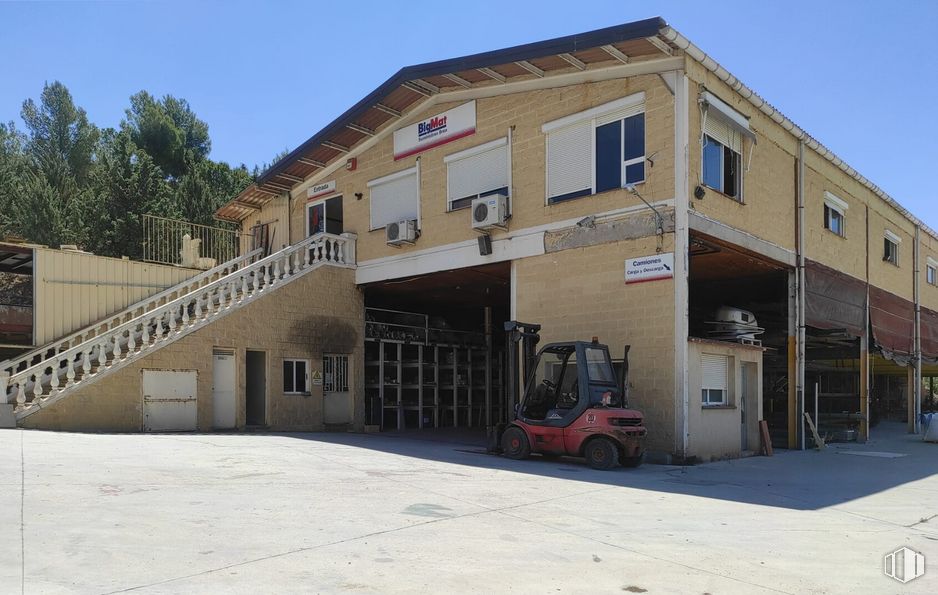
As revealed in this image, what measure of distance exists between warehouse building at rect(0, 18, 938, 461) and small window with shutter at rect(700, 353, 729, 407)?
0.21 ft

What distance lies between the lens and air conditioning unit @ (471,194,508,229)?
1634cm

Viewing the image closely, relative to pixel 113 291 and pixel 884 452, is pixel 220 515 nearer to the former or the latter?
pixel 113 291

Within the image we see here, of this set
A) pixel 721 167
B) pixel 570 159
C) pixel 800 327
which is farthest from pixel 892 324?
pixel 570 159

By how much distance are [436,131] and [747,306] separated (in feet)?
35.5

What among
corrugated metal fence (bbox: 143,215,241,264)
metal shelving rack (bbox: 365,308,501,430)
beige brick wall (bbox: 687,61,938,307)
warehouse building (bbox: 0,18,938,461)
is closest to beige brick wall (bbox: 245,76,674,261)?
warehouse building (bbox: 0,18,938,461)

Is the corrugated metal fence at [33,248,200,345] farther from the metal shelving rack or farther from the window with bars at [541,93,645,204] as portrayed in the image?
the window with bars at [541,93,645,204]

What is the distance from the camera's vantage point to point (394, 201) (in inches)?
781

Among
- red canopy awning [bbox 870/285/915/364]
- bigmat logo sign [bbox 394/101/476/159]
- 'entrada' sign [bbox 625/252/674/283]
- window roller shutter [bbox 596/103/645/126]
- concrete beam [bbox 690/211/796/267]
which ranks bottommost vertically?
red canopy awning [bbox 870/285/915/364]

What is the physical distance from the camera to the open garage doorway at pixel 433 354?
69.2 feet

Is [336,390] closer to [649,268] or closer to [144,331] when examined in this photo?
[144,331]

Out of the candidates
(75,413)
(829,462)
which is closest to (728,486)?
(829,462)

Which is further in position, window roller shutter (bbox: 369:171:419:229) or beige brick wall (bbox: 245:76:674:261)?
window roller shutter (bbox: 369:171:419:229)

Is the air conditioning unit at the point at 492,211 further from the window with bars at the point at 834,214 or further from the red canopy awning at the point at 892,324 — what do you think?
the red canopy awning at the point at 892,324

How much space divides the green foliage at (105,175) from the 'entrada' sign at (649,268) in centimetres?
2611
